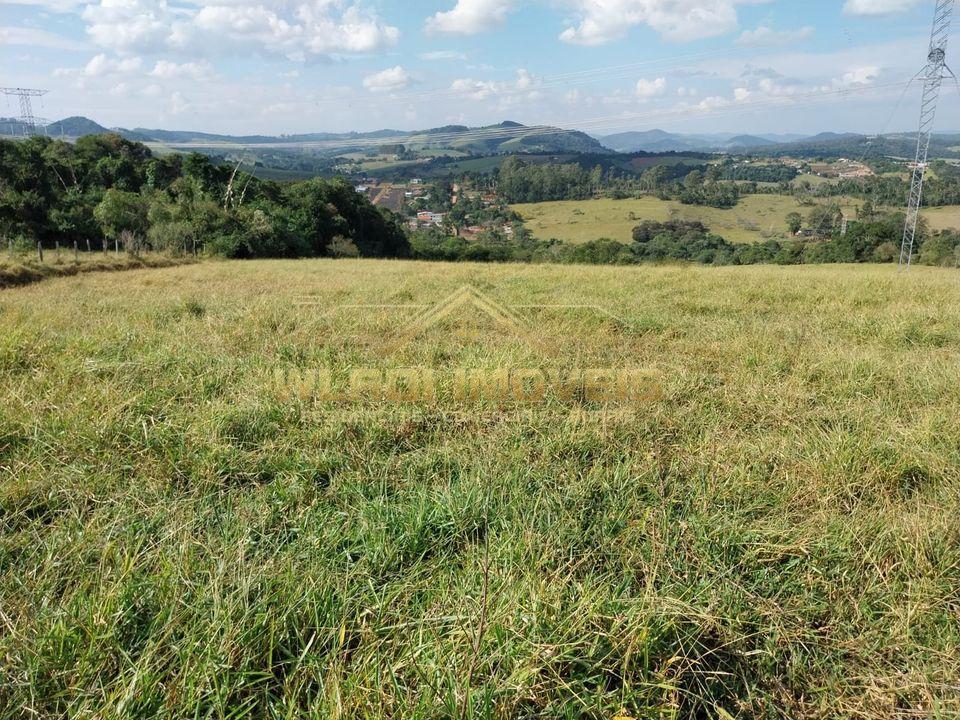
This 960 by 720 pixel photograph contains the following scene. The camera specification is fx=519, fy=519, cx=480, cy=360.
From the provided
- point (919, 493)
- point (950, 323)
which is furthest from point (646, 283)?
point (919, 493)

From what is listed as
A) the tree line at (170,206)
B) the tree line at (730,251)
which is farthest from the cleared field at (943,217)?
the tree line at (170,206)

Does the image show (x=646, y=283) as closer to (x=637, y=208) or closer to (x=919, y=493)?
(x=919, y=493)

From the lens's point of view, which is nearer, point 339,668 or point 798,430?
point 339,668

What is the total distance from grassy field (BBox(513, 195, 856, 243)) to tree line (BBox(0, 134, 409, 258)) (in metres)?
21.5

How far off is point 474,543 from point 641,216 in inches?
2494

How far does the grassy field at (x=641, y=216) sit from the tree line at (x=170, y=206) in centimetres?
2154

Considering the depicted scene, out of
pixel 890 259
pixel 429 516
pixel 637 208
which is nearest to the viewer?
pixel 429 516

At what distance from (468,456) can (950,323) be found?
19.8 feet

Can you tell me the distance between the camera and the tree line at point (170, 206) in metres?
23.2

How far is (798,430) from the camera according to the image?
3016 millimetres

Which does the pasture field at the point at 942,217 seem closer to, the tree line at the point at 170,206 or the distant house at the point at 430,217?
the distant house at the point at 430,217

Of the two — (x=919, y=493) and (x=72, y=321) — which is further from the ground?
(x=72, y=321)

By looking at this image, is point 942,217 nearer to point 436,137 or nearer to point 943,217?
point 943,217

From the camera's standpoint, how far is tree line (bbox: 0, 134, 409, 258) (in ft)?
76.1
